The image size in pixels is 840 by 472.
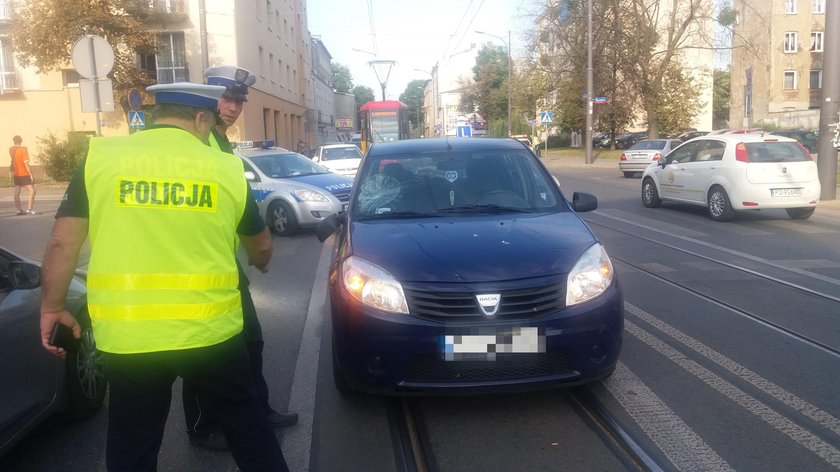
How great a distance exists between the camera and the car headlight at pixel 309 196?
1234cm

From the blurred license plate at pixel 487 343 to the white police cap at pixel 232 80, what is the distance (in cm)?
186

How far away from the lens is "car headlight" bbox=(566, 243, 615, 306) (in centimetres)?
402

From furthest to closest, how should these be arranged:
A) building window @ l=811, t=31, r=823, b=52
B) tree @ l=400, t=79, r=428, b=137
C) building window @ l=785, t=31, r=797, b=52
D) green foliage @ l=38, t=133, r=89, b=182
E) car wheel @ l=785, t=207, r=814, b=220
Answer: tree @ l=400, t=79, r=428, b=137
building window @ l=785, t=31, r=797, b=52
building window @ l=811, t=31, r=823, b=52
green foliage @ l=38, t=133, r=89, b=182
car wheel @ l=785, t=207, r=814, b=220

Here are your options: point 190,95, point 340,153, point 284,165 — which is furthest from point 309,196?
point 190,95

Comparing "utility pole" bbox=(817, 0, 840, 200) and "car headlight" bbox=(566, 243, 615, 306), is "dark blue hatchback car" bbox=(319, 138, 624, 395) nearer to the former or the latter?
"car headlight" bbox=(566, 243, 615, 306)

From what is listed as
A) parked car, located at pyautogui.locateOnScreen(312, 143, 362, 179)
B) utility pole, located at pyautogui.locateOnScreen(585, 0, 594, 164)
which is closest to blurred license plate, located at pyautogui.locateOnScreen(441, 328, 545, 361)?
parked car, located at pyautogui.locateOnScreen(312, 143, 362, 179)

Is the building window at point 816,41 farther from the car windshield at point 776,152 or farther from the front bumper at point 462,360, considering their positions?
the front bumper at point 462,360

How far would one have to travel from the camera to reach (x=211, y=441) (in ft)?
12.8

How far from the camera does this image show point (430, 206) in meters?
5.20

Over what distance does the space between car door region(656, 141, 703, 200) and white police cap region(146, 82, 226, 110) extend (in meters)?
12.7

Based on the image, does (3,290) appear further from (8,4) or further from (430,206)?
(8,4)

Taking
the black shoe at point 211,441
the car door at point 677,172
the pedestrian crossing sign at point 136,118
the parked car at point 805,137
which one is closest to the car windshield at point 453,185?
the black shoe at point 211,441

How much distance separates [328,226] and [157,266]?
2.67 m

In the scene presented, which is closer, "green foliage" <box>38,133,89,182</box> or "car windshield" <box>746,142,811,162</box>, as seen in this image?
"car windshield" <box>746,142,811,162</box>
